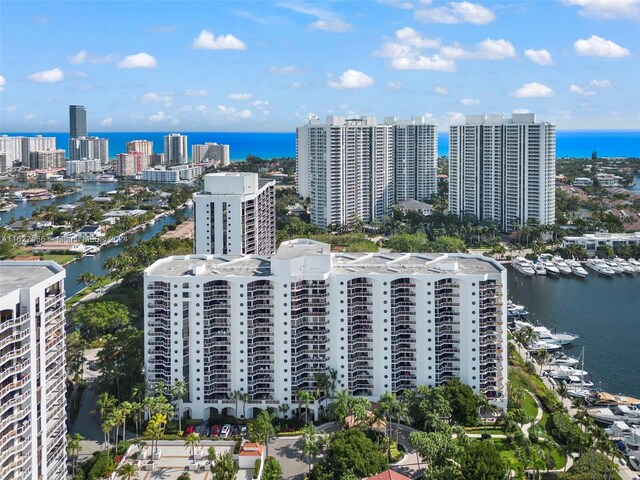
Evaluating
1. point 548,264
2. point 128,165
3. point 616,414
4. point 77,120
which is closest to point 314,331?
point 616,414

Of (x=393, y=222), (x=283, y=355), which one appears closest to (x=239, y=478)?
(x=283, y=355)

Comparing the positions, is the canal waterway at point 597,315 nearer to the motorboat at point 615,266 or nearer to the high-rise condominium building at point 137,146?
the motorboat at point 615,266

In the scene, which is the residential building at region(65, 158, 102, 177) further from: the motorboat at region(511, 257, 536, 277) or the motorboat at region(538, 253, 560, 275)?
the motorboat at region(538, 253, 560, 275)

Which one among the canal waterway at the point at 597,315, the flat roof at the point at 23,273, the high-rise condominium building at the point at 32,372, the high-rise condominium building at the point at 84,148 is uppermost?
the high-rise condominium building at the point at 84,148

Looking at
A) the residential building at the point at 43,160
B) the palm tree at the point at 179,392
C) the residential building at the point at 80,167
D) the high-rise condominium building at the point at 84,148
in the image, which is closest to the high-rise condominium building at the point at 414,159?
the palm tree at the point at 179,392

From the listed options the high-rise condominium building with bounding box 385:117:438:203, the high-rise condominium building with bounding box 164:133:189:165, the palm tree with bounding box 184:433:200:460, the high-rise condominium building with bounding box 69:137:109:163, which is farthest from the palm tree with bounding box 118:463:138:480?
the high-rise condominium building with bounding box 69:137:109:163

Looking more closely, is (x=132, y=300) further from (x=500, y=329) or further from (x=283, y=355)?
(x=500, y=329)
